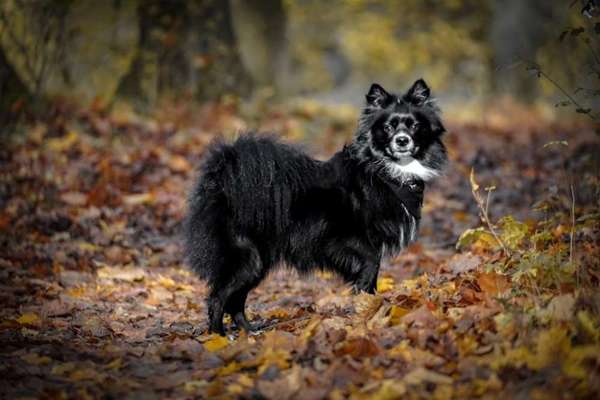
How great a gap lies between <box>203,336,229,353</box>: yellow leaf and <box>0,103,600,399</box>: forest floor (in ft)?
0.07

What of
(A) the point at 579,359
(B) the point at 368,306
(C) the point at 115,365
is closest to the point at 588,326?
(A) the point at 579,359

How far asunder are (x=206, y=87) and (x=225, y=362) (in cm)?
1032

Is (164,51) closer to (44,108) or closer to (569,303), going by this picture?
(44,108)

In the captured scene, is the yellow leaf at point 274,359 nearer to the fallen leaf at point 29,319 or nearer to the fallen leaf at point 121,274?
the fallen leaf at point 29,319

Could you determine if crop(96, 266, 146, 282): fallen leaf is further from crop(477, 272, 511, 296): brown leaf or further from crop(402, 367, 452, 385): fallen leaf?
crop(402, 367, 452, 385): fallen leaf

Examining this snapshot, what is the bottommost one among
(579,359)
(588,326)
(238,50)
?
(579,359)

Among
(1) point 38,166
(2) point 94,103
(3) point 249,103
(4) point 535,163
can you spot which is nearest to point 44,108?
(2) point 94,103

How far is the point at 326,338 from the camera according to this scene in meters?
4.34

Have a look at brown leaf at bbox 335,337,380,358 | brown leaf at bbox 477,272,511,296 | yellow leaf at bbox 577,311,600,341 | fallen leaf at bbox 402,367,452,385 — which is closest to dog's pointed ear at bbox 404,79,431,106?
brown leaf at bbox 477,272,511,296

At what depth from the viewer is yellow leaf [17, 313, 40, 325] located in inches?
213

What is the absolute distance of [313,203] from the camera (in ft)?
18.5

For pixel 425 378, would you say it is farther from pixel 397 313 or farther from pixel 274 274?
pixel 274 274

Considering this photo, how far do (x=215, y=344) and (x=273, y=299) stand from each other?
2.30 meters

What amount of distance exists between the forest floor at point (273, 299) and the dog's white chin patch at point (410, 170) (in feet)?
2.42
